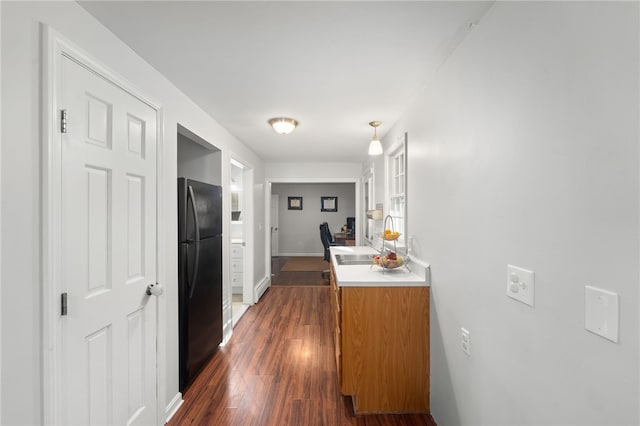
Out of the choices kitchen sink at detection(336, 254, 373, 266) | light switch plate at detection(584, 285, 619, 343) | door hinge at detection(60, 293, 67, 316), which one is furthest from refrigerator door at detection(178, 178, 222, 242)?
light switch plate at detection(584, 285, 619, 343)

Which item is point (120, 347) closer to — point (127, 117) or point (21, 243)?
point (21, 243)

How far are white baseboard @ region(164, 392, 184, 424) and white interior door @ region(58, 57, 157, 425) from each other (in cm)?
17

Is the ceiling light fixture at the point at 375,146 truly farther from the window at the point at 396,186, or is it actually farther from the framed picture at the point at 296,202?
the framed picture at the point at 296,202

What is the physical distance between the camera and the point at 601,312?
0.76 metres

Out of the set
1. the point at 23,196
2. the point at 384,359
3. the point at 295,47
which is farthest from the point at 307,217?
the point at 23,196

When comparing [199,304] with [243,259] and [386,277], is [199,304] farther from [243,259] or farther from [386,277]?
[243,259]

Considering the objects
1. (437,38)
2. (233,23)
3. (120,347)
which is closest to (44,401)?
(120,347)

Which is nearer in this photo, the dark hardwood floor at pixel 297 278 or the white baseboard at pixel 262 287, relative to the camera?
the white baseboard at pixel 262 287

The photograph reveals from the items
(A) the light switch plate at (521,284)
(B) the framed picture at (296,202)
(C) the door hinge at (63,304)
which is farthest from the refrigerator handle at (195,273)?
(B) the framed picture at (296,202)

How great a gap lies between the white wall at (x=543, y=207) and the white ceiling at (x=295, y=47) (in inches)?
9.8

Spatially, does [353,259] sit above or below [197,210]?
below

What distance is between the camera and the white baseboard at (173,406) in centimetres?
194

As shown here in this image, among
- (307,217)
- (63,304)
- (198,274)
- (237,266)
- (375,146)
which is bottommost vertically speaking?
(237,266)

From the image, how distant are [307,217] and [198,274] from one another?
671 centimetres
